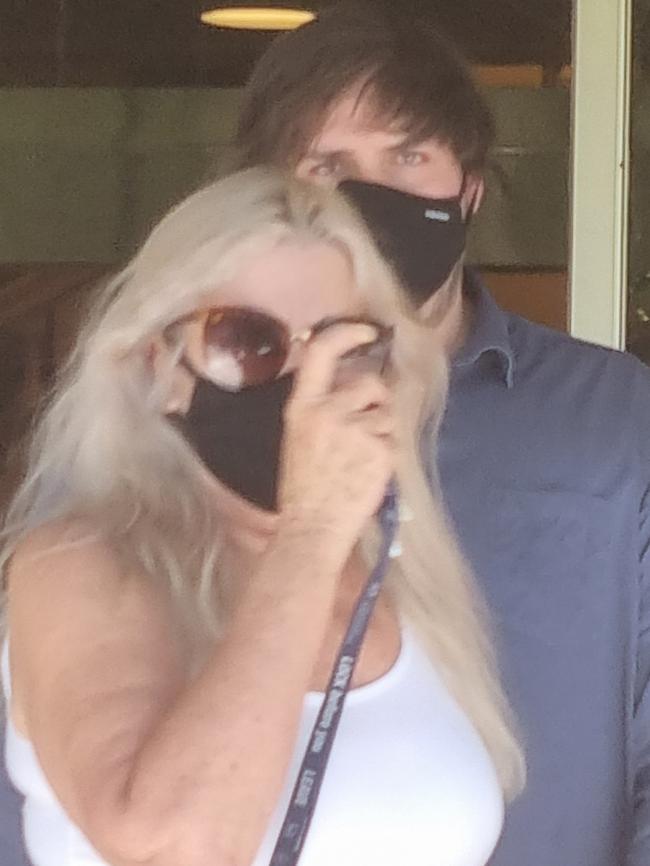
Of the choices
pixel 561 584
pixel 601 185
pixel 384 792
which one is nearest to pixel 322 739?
pixel 384 792

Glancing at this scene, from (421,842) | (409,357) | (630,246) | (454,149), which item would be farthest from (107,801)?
(630,246)

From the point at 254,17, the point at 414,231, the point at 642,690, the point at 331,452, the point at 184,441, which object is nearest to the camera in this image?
the point at 331,452

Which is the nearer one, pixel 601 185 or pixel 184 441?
pixel 184 441

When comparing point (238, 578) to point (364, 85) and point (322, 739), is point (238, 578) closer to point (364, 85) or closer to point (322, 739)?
point (322, 739)

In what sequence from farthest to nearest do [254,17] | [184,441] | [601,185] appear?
[254,17], [601,185], [184,441]

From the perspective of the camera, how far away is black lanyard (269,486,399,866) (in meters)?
0.89

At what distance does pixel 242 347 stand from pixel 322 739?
10.2 inches

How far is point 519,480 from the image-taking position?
1454 mm

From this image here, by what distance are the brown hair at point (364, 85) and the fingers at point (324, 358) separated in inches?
17.8

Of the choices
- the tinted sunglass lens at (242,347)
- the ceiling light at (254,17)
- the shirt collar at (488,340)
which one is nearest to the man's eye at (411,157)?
the shirt collar at (488,340)

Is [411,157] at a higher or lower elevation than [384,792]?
higher

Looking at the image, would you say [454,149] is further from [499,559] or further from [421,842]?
[421,842]

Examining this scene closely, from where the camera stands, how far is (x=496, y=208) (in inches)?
101

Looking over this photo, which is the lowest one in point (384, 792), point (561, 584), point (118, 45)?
point (118, 45)
